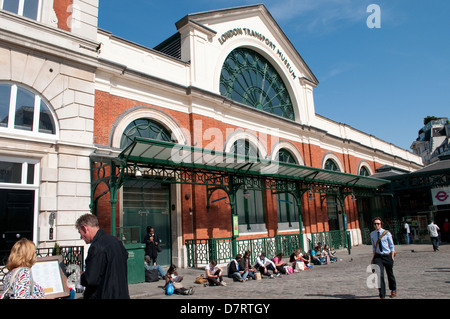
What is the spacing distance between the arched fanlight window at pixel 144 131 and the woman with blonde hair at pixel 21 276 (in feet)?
33.4

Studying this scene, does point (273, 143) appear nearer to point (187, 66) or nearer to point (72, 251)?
point (187, 66)

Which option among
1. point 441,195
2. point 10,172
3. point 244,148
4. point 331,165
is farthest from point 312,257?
point 441,195

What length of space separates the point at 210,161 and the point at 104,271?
35.4 ft

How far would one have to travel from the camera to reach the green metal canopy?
38.5 feet

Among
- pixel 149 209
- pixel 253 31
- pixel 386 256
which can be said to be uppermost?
pixel 253 31

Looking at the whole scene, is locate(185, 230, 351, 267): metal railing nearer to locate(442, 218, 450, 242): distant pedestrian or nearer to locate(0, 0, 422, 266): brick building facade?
locate(0, 0, 422, 266): brick building facade

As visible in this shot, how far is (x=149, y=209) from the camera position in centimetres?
1472

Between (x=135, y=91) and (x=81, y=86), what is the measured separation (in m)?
2.79

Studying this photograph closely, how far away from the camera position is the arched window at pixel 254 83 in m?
19.7

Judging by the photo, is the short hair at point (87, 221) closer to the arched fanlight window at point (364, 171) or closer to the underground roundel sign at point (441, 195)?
the underground roundel sign at point (441, 195)

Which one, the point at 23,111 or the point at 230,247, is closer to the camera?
the point at 23,111

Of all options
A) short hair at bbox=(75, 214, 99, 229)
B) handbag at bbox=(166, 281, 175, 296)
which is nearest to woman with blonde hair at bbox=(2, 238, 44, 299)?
short hair at bbox=(75, 214, 99, 229)

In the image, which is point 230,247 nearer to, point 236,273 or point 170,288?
point 236,273

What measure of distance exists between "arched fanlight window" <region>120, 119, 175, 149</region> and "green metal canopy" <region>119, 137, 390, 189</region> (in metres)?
1.51
